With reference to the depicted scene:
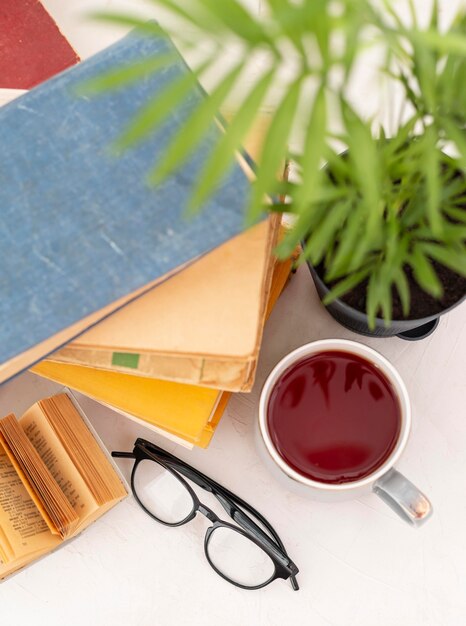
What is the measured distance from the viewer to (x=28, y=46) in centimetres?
65

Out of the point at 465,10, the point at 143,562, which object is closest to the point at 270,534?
the point at 143,562

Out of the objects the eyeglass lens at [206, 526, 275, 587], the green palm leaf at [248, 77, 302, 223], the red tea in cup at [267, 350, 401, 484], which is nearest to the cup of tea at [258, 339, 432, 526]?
the red tea in cup at [267, 350, 401, 484]

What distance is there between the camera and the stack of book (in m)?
0.44

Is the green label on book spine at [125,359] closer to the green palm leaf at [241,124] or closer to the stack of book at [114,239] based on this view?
the stack of book at [114,239]

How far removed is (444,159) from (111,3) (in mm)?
438

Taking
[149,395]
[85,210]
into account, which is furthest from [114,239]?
[149,395]

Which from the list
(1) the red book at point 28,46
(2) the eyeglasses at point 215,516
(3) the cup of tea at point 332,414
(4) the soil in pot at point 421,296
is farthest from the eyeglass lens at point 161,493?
(1) the red book at point 28,46

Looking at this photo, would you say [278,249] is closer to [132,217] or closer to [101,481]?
[132,217]

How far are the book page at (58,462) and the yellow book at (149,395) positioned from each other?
53mm

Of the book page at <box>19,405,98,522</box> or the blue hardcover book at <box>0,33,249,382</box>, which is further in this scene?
the book page at <box>19,405,98,522</box>

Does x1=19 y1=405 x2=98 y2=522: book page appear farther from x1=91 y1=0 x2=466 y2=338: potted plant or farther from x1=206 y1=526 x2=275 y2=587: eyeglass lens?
x1=91 y1=0 x2=466 y2=338: potted plant

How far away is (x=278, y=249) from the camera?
416mm

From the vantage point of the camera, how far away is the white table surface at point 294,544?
0.61m

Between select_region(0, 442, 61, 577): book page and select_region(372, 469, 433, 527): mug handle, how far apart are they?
0.91 ft
